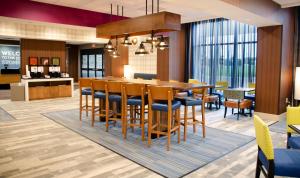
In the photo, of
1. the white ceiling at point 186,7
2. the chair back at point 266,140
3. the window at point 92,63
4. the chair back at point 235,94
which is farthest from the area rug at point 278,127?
the window at point 92,63

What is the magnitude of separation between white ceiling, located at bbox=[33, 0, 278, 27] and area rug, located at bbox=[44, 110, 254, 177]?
244 cm

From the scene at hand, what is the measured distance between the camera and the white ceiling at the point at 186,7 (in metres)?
4.31

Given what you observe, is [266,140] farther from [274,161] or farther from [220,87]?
[220,87]

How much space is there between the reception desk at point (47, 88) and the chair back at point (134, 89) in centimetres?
624

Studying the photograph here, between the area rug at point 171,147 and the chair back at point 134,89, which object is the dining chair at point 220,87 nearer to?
the area rug at point 171,147

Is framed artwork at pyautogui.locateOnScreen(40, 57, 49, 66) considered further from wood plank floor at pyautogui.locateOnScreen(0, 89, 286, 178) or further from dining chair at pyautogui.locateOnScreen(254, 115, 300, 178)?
dining chair at pyautogui.locateOnScreen(254, 115, 300, 178)

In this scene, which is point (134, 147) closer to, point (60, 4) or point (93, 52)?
point (60, 4)

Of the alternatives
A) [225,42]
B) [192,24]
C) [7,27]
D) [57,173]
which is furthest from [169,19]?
[7,27]

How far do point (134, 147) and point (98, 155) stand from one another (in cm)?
65

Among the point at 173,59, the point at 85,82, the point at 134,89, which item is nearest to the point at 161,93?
the point at 134,89

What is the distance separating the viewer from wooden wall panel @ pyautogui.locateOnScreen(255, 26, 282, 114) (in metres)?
6.21

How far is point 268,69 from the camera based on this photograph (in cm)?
639

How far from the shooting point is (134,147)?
416 cm

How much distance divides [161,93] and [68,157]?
1.74m
